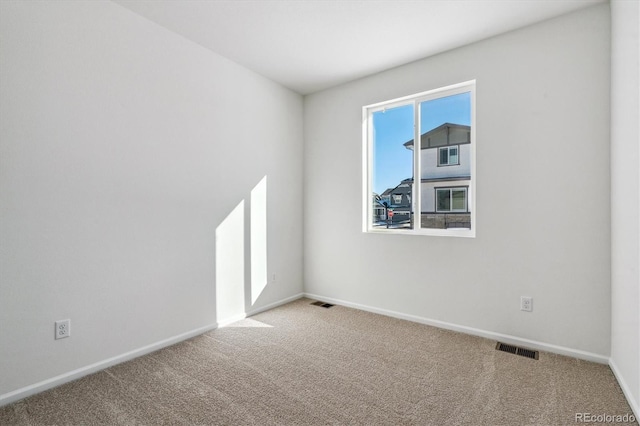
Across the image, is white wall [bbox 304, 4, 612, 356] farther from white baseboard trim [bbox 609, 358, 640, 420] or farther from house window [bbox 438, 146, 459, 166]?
house window [bbox 438, 146, 459, 166]

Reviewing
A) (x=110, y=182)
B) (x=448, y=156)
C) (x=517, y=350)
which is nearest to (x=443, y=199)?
(x=448, y=156)

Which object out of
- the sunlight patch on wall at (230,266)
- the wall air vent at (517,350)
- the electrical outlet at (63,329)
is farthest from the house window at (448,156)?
the electrical outlet at (63,329)

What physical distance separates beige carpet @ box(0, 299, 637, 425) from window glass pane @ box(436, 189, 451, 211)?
121cm

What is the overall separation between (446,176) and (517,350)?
1.62m

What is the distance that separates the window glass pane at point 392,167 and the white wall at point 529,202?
0.24m

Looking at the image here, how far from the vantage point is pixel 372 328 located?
9.88ft

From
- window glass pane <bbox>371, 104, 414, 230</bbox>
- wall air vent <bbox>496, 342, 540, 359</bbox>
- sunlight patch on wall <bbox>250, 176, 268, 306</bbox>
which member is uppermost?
window glass pane <bbox>371, 104, 414, 230</bbox>

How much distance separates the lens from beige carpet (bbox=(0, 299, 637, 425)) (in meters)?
1.73

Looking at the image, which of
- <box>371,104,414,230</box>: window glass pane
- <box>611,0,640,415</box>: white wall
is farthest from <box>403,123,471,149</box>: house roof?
<box>611,0,640,415</box>: white wall

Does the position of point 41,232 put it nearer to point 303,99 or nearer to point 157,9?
point 157,9

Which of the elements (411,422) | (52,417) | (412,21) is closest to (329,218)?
(412,21)

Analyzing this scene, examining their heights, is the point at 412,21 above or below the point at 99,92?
above

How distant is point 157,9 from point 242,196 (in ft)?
5.60

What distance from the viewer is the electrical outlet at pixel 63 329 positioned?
2.04 metres
